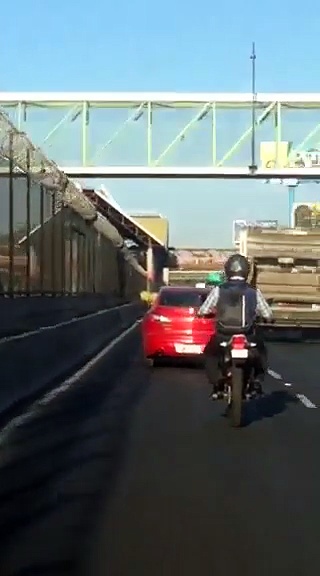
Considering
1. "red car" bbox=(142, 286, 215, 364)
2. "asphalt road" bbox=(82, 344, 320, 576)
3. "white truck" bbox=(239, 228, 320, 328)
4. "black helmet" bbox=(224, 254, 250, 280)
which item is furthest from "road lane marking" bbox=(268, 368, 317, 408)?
"white truck" bbox=(239, 228, 320, 328)

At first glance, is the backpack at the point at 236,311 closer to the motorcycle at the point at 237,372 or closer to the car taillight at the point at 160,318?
the motorcycle at the point at 237,372

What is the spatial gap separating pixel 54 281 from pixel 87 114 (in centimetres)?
2143

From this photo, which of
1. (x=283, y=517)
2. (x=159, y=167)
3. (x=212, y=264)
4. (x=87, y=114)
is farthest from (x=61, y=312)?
(x=212, y=264)

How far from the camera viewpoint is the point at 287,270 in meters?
34.0

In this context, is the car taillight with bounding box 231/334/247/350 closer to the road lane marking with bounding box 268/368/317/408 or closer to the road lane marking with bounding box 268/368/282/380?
the road lane marking with bounding box 268/368/317/408

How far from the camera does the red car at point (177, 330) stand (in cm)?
2383

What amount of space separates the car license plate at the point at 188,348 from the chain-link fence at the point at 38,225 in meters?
3.57

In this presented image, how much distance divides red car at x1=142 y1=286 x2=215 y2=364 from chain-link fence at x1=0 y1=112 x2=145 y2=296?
9.92 ft

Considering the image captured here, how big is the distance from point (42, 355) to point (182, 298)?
5710mm

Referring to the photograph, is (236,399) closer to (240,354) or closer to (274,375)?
(240,354)

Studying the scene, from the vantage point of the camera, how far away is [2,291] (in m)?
24.0

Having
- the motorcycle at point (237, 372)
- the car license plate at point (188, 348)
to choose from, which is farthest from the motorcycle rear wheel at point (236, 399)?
the car license plate at point (188, 348)

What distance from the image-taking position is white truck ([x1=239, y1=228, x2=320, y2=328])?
3372cm

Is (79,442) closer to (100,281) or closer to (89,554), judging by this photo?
(89,554)
